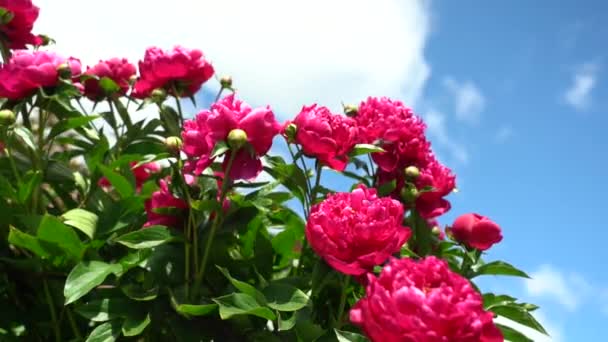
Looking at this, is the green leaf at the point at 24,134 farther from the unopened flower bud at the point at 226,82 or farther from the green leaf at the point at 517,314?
the green leaf at the point at 517,314

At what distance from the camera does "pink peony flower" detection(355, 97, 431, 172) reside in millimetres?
1644

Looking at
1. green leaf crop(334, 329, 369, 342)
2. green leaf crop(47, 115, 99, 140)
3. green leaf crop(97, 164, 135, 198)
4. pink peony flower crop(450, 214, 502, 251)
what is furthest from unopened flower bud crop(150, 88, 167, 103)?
green leaf crop(334, 329, 369, 342)

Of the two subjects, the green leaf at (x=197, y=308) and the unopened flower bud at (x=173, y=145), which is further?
the unopened flower bud at (x=173, y=145)

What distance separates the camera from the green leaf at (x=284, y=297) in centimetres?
128

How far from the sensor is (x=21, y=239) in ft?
4.88

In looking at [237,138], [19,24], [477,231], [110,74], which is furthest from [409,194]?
[19,24]

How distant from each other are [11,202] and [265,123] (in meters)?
0.79

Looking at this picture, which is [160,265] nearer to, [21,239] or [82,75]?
[21,239]

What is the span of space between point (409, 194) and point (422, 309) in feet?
2.37

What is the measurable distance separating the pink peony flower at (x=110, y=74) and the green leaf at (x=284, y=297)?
105 centimetres

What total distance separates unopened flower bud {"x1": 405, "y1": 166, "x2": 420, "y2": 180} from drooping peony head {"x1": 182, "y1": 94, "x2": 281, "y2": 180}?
39cm

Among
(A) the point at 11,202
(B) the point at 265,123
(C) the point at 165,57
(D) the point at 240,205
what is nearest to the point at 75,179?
Result: (A) the point at 11,202

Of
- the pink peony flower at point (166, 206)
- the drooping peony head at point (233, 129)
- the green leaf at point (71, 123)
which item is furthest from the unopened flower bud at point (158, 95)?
the drooping peony head at point (233, 129)

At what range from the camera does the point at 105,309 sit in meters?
1.41
